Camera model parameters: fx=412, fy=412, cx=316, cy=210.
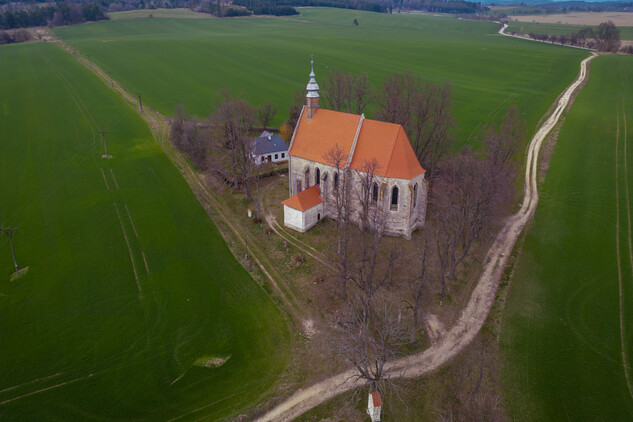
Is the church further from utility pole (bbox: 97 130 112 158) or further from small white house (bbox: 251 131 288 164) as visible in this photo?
utility pole (bbox: 97 130 112 158)

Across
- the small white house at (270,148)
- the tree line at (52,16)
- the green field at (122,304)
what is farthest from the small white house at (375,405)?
the tree line at (52,16)

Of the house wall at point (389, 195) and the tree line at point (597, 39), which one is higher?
the tree line at point (597, 39)

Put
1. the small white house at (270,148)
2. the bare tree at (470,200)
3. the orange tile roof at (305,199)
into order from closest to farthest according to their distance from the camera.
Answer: the bare tree at (470,200)
the orange tile roof at (305,199)
the small white house at (270,148)

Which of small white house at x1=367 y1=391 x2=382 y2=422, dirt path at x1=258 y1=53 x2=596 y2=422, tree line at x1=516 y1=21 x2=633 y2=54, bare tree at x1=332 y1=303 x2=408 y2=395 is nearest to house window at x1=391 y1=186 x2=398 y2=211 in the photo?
dirt path at x1=258 y1=53 x2=596 y2=422

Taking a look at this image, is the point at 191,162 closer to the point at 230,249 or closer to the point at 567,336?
the point at 230,249

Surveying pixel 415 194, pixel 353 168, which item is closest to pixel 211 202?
pixel 353 168

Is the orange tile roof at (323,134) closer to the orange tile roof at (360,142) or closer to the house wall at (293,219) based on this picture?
the orange tile roof at (360,142)
